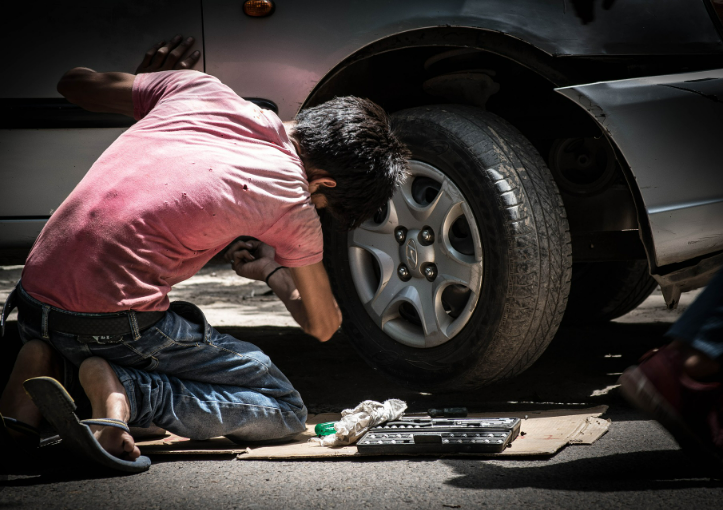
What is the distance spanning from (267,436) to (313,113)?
3.04ft

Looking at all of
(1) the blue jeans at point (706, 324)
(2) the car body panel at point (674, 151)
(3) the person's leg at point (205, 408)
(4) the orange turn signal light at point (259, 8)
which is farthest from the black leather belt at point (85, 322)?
(2) the car body panel at point (674, 151)

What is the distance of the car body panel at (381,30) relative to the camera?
2.29 metres

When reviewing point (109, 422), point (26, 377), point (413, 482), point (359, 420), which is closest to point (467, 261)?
point (359, 420)

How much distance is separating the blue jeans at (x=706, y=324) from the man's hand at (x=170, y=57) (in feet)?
5.84

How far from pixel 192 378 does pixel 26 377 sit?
419 millimetres

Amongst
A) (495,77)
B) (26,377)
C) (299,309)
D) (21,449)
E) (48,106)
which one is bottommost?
(21,449)

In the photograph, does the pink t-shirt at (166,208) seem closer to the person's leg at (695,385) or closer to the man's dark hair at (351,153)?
the man's dark hair at (351,153)

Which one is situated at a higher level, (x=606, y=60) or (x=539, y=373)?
(x=606, y=60)

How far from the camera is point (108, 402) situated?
184cm

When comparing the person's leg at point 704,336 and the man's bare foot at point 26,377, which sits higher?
the person's leg at point 704,336

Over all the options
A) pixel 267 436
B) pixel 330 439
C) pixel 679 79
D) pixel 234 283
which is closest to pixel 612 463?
pixel 330 439

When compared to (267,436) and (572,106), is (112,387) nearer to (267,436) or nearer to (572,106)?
(267,436)

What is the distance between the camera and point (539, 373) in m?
3.03

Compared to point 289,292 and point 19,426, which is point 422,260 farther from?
point 19,426
